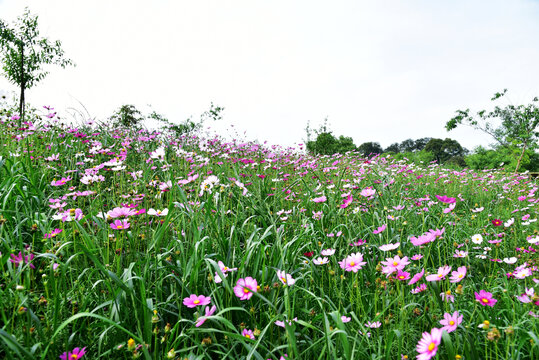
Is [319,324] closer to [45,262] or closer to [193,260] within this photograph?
[193,260]

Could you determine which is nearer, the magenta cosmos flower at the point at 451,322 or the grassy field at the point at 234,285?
the magenta cosmos flower at the point at 451,322

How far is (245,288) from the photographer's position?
1.17 metres

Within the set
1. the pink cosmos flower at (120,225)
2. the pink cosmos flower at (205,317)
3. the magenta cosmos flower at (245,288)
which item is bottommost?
the pink cosmos flower at (205,317)

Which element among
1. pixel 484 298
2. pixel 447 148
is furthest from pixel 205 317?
pixel 447 148

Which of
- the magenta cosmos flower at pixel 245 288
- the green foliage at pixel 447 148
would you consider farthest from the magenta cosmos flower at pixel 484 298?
the green foliage at pixel 447 148

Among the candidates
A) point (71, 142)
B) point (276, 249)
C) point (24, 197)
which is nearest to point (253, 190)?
point (276, 249)

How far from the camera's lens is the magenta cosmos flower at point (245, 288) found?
1.13m

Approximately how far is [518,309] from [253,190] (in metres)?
1.89

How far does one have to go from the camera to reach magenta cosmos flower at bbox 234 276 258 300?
1.13m

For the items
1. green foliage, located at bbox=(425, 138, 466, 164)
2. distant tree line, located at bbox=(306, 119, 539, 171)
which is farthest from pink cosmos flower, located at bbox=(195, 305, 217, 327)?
green foliage, located at bbox=(425, 138, 466, 164)

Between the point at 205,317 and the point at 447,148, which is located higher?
the point at 447,148

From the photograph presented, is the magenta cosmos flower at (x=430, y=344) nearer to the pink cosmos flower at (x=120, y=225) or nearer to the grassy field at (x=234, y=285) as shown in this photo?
the grassy field at (x=234, y=285)

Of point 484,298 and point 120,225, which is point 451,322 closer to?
point 484,298

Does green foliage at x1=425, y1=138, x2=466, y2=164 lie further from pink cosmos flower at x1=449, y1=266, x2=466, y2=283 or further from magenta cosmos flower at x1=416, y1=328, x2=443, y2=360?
magenta cosmos flower at x1=416, y1=328, x2=443, y2=360
